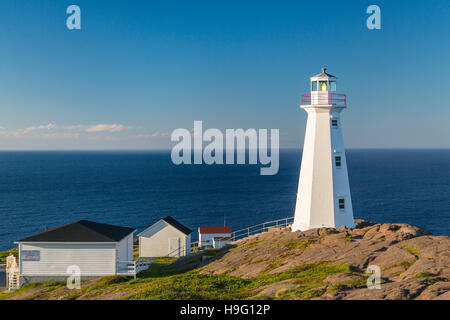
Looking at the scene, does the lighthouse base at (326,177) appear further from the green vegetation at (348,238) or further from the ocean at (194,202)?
the ocean at (194,202)

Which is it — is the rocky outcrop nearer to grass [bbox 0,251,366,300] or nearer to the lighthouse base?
grass [bbox 0,251,366,300]

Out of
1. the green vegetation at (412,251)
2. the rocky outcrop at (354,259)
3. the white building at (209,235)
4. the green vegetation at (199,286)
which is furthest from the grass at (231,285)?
the white building at (209,235)

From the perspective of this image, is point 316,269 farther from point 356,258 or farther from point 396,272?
point 396,272

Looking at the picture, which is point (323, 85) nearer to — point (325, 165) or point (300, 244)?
point (325, 165)

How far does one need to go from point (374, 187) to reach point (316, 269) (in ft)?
357

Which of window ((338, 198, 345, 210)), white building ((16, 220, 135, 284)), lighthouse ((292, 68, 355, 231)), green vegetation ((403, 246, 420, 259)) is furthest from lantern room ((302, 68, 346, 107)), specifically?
white building ((16, 220, 135, 284))

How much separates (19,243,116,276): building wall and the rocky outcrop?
20.4 ft

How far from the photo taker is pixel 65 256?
2748 centimetres

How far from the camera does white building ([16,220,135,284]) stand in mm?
27344

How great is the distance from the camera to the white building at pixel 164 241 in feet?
123

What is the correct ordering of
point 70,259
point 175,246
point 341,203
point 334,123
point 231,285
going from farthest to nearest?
point 175,246, point 334,123, point 341,203, point 70,259, point 231,285

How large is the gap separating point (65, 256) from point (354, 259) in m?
17.7

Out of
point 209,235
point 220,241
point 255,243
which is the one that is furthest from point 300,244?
point 209,235

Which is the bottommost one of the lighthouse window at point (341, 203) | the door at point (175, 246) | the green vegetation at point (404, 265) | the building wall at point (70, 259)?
the door at point (175, 246)
